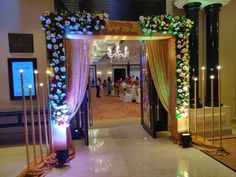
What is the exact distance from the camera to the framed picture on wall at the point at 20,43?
185 inches


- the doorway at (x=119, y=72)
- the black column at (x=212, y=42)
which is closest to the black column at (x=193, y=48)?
the black column at (x=212, y=42)

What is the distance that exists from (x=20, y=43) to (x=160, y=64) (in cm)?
321

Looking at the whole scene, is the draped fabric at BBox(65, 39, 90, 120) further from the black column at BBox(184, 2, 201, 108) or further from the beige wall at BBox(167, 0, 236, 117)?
the beige wall at BBox(167, 0, 236, 117)

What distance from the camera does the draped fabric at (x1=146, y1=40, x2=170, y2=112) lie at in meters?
4.55

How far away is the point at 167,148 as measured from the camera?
165 inches

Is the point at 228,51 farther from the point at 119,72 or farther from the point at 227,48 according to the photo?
the point at 119,72

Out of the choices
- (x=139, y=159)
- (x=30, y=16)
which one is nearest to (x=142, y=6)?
(x=30, y=16)

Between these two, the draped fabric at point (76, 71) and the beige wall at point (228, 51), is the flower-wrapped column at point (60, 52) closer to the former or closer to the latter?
the draped fabric at point (76, 71)

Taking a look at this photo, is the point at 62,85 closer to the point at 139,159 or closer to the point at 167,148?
Answer: the point at 139,159

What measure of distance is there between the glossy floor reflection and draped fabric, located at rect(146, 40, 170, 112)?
1.14 m

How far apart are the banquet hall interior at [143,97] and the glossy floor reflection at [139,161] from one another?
0.02 metres

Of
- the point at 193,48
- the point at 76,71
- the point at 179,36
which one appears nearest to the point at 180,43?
the point at 179,36

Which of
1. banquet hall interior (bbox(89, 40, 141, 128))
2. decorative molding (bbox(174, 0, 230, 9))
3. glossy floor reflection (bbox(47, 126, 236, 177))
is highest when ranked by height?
decorative molding (bbox(174, 0, 230, 9))

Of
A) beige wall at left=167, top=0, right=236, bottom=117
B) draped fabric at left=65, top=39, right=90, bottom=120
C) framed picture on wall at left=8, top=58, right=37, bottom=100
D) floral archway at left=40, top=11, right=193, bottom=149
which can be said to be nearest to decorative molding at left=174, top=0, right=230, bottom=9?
beige wall at left=167, top=0, right=236, bottom=117
